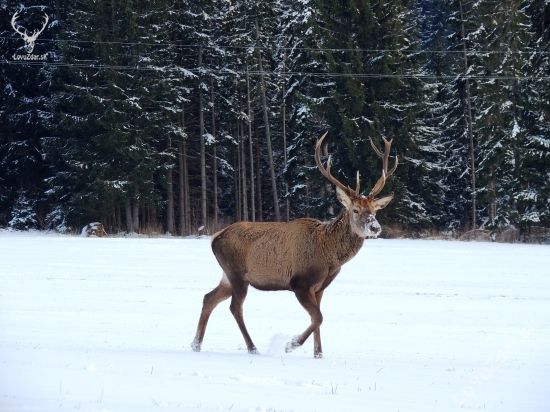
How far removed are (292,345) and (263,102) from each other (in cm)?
3529

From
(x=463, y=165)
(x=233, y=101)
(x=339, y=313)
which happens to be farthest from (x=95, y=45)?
(x=339, y=313)

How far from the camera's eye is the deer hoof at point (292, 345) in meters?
9.35

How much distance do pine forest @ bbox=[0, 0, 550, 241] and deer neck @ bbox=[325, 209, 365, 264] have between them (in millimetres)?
24512

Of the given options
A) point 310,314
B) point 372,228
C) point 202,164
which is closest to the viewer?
point 310,314

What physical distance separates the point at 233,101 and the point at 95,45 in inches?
411

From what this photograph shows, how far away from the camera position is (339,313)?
1470 centimetres

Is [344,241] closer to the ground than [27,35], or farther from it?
closer to the ground

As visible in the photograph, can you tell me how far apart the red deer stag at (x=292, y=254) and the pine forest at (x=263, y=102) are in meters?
24.5

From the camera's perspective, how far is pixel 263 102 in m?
43.9

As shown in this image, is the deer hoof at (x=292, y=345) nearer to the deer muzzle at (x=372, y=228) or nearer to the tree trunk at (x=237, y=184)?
the deer muzzle at (x=372, y=228)

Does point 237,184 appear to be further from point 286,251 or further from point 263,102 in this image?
point 286,251

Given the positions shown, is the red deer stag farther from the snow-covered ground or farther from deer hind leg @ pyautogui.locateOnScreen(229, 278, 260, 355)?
the snow-covered ground

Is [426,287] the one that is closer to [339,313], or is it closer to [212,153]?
[339,313]
